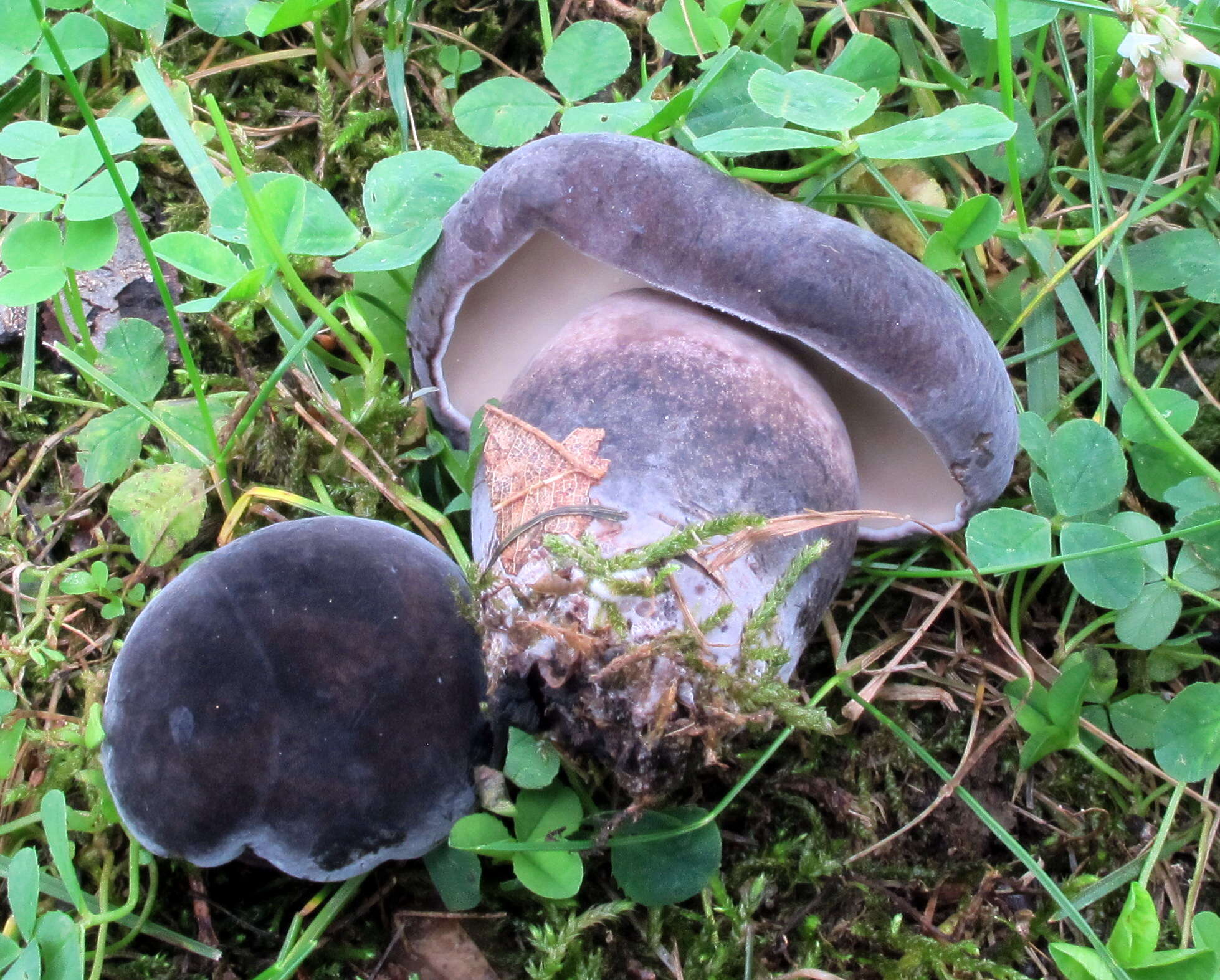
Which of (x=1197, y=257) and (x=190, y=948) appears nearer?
(x=190, y=948)

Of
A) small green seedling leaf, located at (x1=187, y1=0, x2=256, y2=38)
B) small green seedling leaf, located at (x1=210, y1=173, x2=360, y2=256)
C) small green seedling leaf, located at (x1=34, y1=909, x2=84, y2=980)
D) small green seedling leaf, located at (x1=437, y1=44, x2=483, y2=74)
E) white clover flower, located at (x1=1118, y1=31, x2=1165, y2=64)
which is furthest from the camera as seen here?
small green seedling leaf, located at (x1=437, y1=44, x2=483, y2=74)

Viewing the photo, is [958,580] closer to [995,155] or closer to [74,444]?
[995,155]

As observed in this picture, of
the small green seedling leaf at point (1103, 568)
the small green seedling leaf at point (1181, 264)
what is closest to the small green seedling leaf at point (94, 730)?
the small green seedling leaf at point (1103, 568)

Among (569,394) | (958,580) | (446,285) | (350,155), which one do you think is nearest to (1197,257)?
(958,580)

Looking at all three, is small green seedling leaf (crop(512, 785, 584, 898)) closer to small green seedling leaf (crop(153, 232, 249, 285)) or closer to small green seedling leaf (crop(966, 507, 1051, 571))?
small green seedling leaf (crop(966, 507, 1051, 571))

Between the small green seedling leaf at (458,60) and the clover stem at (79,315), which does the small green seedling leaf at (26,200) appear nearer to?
the clover stem at (79,315)

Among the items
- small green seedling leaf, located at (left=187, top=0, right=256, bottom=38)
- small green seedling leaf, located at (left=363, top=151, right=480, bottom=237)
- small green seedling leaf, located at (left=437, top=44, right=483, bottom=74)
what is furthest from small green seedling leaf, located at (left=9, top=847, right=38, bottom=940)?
small green seedling leaf, located at (left=437, top=44, right=483, bottom=74)
